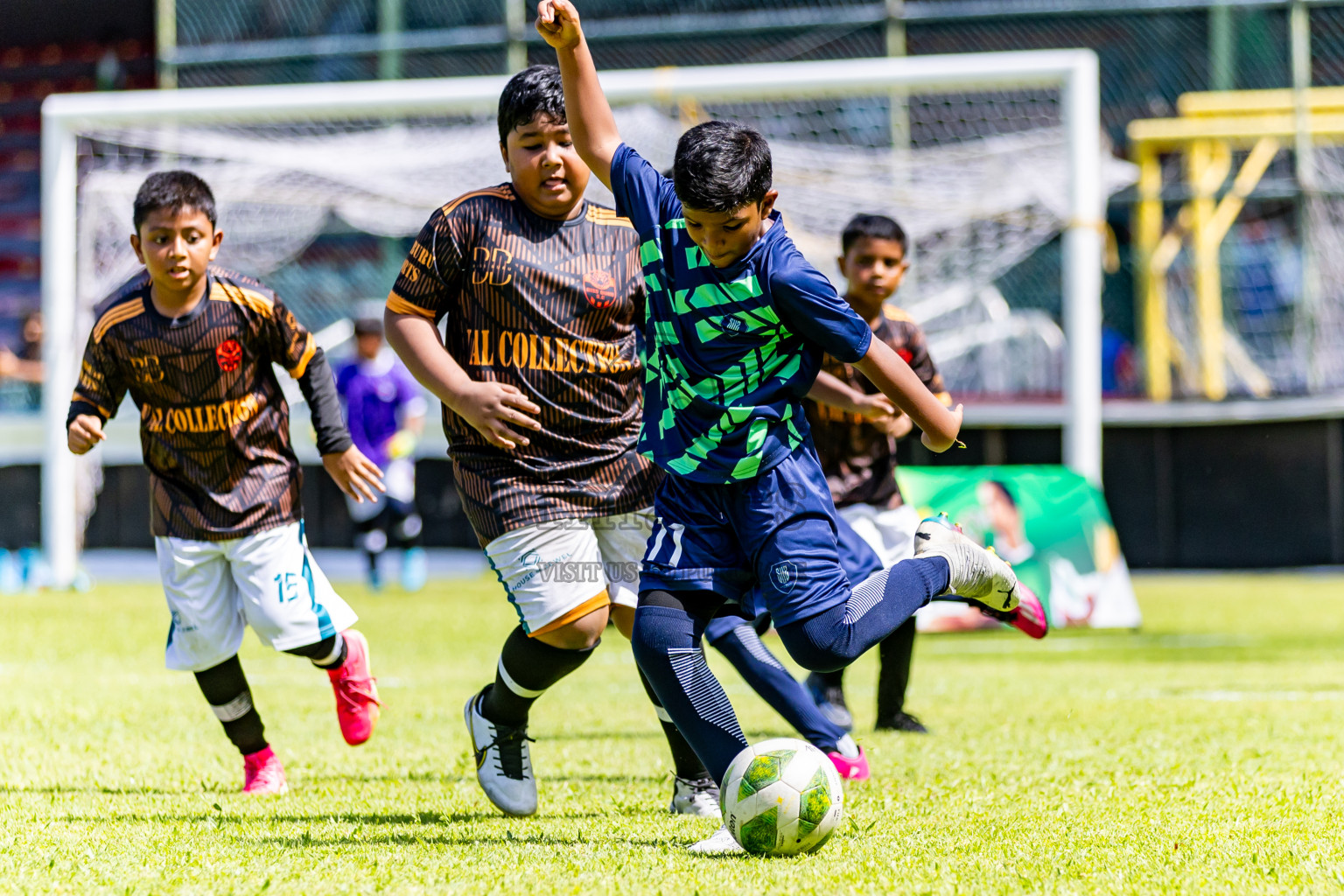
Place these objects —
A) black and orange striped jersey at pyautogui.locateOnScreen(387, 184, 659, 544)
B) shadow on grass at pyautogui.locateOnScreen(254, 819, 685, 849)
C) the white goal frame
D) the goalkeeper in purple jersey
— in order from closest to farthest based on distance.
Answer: shadow on grass at pyautogui.locateOnScreen(254, 819, 685, 849), black and orange striped jersey at pyautogui.locateOnScreen(387, 184, 659, 544), the white goal frame, the goalkeeper in purple jersey

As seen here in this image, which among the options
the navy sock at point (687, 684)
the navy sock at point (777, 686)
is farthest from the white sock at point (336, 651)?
the navy sock at point (687, 684)

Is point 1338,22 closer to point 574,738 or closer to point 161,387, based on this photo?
point 574,738

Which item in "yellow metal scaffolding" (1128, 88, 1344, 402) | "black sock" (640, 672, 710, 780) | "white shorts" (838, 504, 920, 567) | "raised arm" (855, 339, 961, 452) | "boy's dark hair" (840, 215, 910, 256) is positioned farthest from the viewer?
"yellow metal scaffolding" (1128, 88, 1344, 402)

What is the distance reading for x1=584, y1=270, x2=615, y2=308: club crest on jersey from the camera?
12.4 feet

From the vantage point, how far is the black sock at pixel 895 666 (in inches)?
208

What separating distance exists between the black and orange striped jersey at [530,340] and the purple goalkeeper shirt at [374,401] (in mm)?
8393

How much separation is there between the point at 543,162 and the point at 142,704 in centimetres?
337

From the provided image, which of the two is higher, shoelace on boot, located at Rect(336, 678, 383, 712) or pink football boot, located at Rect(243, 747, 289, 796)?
shoelace on boot, located at Rect(336, 678, 383, 712)

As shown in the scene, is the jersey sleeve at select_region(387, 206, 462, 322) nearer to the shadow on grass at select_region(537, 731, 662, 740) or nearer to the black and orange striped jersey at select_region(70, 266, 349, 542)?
the black and orange striped jersey at select_region(70, 266, 349, 542)

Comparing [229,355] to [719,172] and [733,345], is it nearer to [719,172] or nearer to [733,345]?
[733,345]

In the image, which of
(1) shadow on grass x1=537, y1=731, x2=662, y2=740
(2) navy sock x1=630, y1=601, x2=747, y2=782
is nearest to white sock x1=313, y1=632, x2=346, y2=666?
(1) shadow on grass x1=537, y1=731, x2=662, y2=740

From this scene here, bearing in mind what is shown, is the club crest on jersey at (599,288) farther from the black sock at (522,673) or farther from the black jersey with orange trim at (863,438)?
the black jersey with orange trim at (863,438)

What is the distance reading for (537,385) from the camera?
371 cm

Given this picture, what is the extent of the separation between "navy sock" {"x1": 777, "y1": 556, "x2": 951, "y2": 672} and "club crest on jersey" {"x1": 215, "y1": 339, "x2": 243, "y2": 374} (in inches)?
72.7
